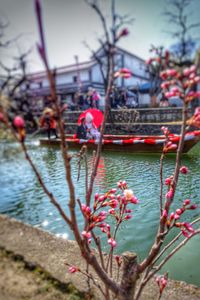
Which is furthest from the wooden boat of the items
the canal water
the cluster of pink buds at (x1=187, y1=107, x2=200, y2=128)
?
the cluster of pink buds at (x1=187, y1=107, x2=200, y2=128)

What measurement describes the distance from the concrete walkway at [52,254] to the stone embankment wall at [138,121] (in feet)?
5.97

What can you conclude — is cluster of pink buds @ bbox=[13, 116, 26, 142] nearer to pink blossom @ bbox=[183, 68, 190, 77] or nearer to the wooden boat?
pink blossom @ bbox=[183, 68, 190, 77]

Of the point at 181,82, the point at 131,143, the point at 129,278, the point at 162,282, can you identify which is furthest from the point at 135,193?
the point at 131,143

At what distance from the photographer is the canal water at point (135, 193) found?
7.60 feet

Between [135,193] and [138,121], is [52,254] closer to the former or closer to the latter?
[135,193]

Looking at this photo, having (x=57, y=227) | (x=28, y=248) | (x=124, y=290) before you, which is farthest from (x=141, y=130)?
(x=124, y=290)

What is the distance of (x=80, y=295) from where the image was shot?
5.33 feet

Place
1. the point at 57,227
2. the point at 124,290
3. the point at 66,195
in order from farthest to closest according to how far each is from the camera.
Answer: the point at 66,195
the point at 57,227
the point at 124,290

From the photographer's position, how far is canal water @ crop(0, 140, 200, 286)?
232 centimetres

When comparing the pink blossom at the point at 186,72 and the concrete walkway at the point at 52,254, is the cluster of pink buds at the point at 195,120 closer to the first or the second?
the pink blossom at the point at 186,72

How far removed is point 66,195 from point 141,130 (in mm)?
3216

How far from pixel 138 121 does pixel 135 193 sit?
325 centimetres

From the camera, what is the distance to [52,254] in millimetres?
2082

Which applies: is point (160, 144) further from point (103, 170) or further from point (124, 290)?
point (124, 290)
